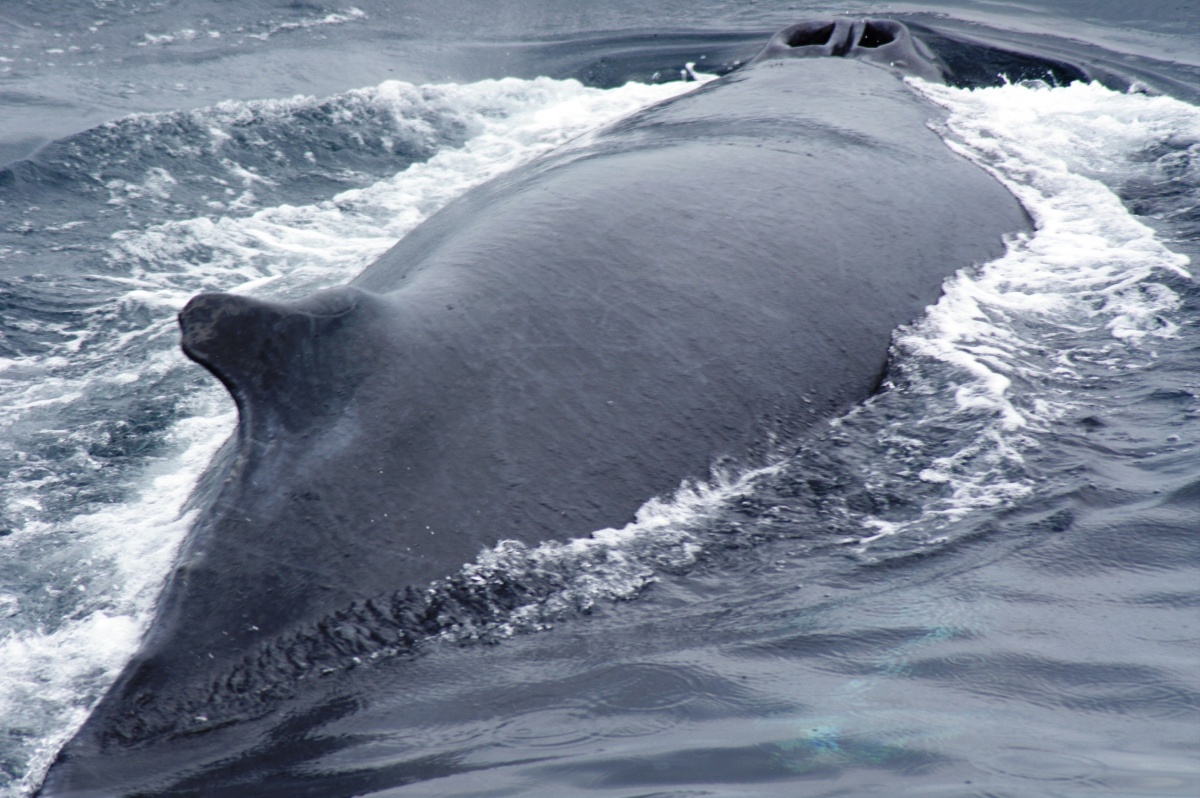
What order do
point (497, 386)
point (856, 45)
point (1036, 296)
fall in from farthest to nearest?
point (856, 45) → point (1036, 296) → point (497, 386)

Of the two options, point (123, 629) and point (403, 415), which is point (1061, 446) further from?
point (123, 629)

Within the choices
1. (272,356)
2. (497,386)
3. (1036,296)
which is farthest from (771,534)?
(1036,296)

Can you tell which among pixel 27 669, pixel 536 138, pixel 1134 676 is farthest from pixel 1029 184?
pixel 27 669

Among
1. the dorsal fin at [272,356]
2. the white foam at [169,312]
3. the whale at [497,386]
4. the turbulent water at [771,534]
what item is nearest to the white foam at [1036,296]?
the turbulent water at [771,534]

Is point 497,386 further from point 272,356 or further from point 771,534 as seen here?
point 771,534

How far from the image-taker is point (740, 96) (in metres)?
9.37

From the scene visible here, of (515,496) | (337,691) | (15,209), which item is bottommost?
(15,209)

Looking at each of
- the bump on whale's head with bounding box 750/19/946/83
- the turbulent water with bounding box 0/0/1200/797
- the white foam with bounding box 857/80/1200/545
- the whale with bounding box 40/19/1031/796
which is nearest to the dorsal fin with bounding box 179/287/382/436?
the whale with bounding box 40/19/1031/796

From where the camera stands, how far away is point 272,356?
432 centimetres

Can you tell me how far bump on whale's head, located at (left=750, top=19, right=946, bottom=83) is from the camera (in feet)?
36.9

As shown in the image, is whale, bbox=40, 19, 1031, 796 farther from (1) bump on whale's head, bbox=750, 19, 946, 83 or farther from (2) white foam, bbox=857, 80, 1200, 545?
(1) bump on whale's head, bbox=750, 19, 946, 83

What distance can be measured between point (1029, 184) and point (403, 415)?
21.4ft

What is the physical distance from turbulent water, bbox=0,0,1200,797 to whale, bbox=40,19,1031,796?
6.6 inches

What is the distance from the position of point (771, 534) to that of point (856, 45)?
775 cm
